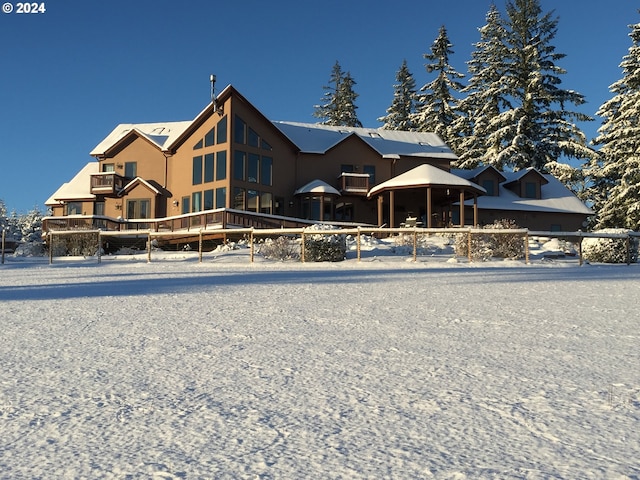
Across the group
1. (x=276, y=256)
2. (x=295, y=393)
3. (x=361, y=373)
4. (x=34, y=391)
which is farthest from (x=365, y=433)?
(x=276, y=256)

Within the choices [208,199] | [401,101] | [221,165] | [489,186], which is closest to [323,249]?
[221,165]

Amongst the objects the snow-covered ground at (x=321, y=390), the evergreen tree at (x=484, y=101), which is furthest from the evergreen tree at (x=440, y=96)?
the snow-covered ground at (x=321, y=390)

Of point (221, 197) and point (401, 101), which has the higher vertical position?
point (401, 101)

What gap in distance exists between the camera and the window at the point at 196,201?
1167 inches

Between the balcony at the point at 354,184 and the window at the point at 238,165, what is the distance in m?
5.93

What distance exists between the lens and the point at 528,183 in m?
35.2

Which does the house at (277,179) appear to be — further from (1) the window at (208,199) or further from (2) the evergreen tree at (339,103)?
(2) the evergreen tree at (339,103)

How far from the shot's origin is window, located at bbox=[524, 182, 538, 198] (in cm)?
3516

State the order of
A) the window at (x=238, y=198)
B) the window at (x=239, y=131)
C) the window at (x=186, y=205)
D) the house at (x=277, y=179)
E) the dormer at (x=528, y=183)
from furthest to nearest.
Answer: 1. the dormer at (x=528, y=183)
2. the window at (x=186, y=205)
3. the window at (x=239, y=131)
4. the house at (x=277, y=179)
5. the window at (x=238, y=198)

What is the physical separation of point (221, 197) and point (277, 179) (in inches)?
147

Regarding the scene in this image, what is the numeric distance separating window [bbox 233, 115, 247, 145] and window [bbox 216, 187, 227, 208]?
9.27 ft

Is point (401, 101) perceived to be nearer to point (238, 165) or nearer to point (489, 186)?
point (489, 186)

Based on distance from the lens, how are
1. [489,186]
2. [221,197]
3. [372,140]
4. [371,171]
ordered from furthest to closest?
[372,140] < [489,186] < [371,171] < [221,197]

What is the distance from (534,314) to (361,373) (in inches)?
142
